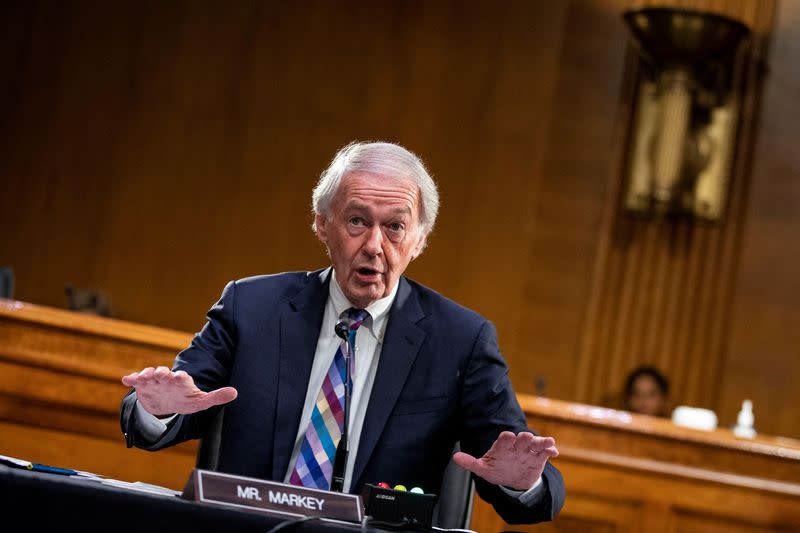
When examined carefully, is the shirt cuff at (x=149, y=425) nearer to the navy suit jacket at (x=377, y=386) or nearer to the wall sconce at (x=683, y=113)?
the navy suit jacket at (x=377, y=386)

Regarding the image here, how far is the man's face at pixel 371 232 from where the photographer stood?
2707mm

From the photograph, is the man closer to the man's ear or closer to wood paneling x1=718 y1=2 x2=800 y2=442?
the man's ear

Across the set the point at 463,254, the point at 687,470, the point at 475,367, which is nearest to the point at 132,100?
the point at 463,254

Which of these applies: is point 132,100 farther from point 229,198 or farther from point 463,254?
point 463,254

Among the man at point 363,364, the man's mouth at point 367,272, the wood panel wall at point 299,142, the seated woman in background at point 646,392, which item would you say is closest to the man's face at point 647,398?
the seated woman in background at point 646,392

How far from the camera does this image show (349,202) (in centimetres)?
272

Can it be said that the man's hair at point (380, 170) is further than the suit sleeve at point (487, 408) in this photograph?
Yes

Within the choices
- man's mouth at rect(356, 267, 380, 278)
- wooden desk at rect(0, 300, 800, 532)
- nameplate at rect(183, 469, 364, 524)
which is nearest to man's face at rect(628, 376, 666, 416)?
wooden desk at rect(0, 300, 800, 532)

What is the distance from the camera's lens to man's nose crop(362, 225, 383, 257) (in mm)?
2684

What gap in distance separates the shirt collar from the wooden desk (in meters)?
1.36

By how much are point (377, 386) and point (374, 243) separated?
339 mm

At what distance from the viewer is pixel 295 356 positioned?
2697mm

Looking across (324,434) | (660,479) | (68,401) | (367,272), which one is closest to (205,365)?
(324,434)

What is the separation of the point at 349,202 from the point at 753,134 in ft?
15.4
